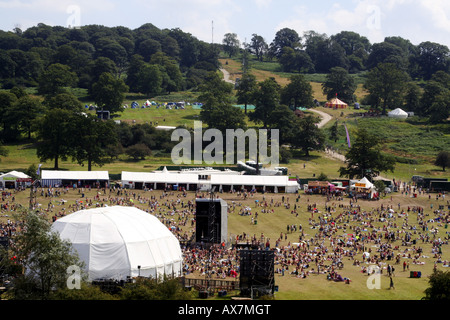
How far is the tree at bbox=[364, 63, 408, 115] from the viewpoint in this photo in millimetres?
121938

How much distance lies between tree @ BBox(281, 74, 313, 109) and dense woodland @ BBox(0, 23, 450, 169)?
0.19m

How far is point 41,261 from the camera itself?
31500 mm

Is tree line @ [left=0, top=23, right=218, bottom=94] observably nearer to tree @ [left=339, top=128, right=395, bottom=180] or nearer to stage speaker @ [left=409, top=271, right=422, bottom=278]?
tree @ [left=339, top=128, right=395, bottom=180]

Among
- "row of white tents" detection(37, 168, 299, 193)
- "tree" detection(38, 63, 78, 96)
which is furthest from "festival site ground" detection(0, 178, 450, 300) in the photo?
"tree" detection(38, 63, 78, 96)

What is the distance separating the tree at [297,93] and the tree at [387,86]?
527 inches

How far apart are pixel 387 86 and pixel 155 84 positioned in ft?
157

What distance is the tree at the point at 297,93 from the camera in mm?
119688

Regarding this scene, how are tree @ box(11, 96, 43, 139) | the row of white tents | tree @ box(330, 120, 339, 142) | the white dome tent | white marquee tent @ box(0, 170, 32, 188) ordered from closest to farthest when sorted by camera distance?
the white dome tent
white marquee tent @ box(0, 170, 32, 188)
the row of white tents
tree @ box(11, 96, 43, 139)
tree @ box(330, 120, 339, 142)

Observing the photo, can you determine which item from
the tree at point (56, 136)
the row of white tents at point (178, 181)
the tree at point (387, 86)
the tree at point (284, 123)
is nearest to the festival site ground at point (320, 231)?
the row of white tents at point (178, 181)

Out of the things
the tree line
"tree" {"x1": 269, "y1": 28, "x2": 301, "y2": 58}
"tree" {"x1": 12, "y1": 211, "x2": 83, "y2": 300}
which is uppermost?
"tree" {"x1": 269, "y1": 28, "x2": 301, "y2": 58}

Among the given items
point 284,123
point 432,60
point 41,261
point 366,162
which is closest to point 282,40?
point 432,60

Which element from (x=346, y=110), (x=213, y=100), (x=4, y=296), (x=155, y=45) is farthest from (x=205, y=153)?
(x=155, y=45)

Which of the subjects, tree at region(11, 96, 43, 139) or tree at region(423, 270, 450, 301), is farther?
tree at region(11, 96, 43, 139)

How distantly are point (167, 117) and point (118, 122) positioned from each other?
12.7 metres
